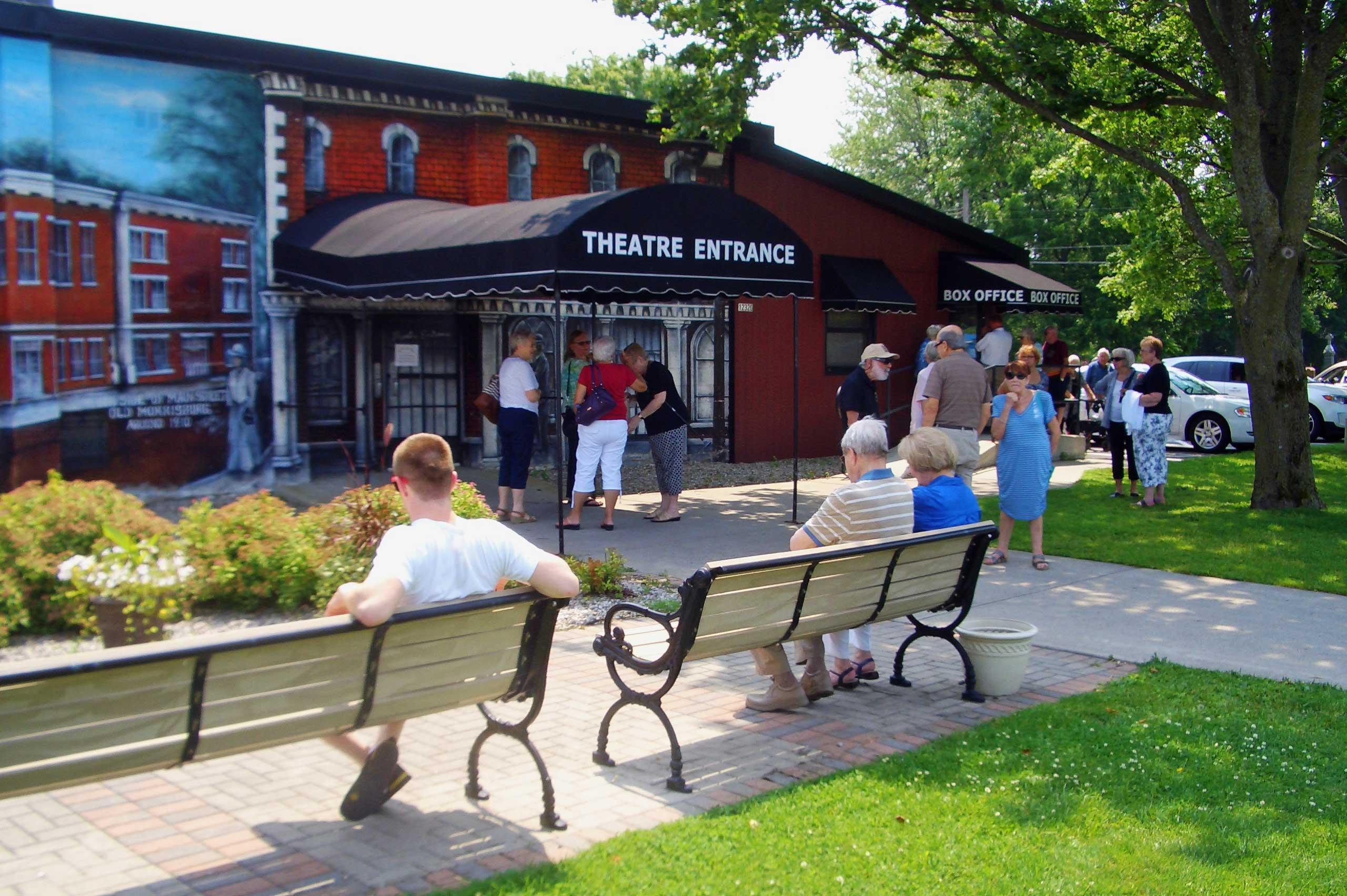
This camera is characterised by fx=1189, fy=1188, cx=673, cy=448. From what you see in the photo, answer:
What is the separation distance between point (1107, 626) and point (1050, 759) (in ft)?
10.1

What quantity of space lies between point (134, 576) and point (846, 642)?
396 cm

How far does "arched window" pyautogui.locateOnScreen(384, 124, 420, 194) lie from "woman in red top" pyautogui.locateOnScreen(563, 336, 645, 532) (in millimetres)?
4373

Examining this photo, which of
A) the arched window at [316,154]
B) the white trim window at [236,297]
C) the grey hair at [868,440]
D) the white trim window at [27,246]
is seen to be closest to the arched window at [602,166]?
the arched window at [316,154]

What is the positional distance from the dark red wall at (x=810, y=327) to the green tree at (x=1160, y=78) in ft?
10.00

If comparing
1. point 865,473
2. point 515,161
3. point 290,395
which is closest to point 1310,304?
point 515,161

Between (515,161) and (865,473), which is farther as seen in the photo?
(515,161)

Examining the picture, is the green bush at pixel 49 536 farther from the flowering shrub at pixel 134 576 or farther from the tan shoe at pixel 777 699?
the tan shoe at pixel 777 699

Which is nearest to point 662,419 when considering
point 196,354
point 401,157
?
point 196,354

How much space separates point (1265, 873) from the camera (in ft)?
13.5

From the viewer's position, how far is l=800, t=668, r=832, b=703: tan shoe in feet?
20.1

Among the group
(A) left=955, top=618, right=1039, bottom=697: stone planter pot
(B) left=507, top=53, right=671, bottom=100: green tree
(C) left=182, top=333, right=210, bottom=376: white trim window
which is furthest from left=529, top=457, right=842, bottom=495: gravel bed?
(B) left=507, top=53, right=671, bottom=100: green tree

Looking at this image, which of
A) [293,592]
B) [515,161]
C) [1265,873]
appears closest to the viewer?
[1265,873]

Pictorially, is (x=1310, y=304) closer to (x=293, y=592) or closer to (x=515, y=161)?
(x=515, y=161)

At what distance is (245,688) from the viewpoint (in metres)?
3.82
